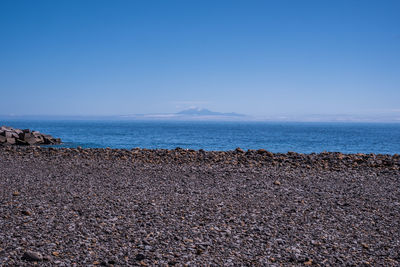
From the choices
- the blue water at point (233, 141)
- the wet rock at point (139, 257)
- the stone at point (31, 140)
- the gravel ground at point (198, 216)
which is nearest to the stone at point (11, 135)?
the stone at point (31, 140)

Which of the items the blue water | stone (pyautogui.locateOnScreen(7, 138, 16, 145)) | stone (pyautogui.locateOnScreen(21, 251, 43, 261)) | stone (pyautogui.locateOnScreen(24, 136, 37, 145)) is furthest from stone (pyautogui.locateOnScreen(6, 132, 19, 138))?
stone (pyautogui.locateOnScreen(21, 251, 43, 261))

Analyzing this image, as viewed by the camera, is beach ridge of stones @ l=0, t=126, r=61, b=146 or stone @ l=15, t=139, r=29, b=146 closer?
beach ridge of stones @ l=0, t=126, r=61, b=146

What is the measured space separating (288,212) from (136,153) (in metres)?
13.4

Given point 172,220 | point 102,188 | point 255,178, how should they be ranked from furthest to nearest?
point 255,178
point 102,188
point 172,220

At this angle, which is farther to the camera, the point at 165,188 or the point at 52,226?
the point at 165,188

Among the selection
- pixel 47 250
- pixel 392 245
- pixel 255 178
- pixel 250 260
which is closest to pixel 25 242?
pixel 47 250

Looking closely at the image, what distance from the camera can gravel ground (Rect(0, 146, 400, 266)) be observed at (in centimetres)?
620

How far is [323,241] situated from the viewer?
703 centimetres

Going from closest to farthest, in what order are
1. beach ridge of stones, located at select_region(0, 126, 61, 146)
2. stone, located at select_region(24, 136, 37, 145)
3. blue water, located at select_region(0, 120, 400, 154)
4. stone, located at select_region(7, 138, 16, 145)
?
stone, located at select_region(7, 138, 16, 145) → beach ridge of stones, located at select_region(0, 126, 61, 146) → stone, located at select_region(24, 136, 37, 145) → blue water, located at select_region(0, 120, 400, 154)

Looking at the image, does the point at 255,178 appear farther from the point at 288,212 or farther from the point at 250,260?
the point at 250,260

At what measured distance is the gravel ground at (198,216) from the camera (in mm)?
6203

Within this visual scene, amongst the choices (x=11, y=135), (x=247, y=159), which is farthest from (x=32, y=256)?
(x=11, y=135)

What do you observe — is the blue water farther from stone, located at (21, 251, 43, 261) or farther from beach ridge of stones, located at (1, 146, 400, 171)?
stone, located at (21, 251, 43, 261)

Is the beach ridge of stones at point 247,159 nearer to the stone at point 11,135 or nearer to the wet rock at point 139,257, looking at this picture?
the wet rock at point 139,257
